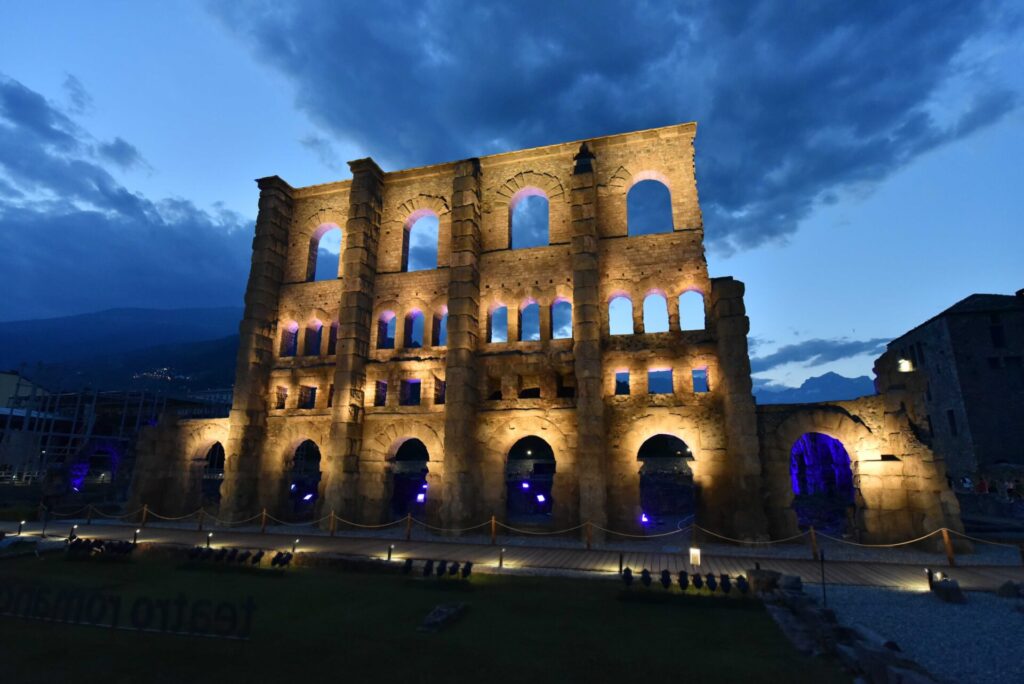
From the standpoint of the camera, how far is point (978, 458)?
31.8 meters

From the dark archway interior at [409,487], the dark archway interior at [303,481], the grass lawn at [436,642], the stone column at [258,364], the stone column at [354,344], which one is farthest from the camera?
the dark archway interior at [303,481]

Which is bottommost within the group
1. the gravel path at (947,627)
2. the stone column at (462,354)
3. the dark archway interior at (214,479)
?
the gravel path at (947,627)

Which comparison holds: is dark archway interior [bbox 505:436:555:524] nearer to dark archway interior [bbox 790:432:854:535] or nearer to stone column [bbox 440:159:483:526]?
stone column [bbox 440:159:483:526]

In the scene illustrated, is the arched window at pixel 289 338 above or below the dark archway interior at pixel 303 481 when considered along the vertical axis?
above

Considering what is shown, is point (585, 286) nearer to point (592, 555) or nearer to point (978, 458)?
point (592, 555)

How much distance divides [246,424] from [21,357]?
199944 millimetres

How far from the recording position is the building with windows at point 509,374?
17078 millimetres

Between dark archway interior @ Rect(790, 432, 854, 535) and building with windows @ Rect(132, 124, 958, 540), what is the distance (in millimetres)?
336

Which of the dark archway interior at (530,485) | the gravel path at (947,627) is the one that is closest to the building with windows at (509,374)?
the gravel path at (947,627)

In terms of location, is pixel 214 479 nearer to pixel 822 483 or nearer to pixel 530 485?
pixel 530 485

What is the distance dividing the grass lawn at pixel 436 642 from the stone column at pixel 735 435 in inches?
295

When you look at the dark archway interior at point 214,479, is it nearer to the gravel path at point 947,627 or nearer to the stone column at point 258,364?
the stone column at point 258,364

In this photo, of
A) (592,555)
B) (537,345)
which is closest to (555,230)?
(537,345)

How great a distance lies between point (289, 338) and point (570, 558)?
1868 centimetres
